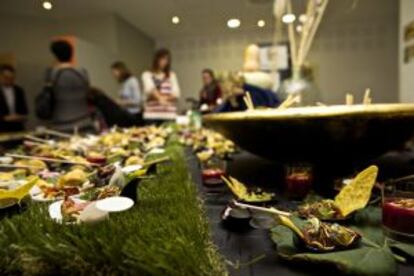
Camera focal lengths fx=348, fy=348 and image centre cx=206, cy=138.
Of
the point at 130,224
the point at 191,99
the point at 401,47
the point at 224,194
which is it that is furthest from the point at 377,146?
the point at 191,99

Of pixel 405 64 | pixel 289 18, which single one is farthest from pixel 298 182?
pixel 405 64

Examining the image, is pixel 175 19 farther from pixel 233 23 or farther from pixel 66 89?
pixel 66 89

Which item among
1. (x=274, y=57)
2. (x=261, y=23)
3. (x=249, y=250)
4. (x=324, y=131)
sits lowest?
(x=249, y=250)

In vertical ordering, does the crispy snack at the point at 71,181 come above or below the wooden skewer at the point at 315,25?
below

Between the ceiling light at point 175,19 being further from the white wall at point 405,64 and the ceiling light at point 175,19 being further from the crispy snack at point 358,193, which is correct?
the crispy snack at point 358,193

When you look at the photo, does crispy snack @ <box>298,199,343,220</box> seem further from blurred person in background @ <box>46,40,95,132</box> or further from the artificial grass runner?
blurred person in background @ <box>46,40,95,132</box>

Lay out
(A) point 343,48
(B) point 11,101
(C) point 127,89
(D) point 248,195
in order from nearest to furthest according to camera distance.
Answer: (D) point 248,195 → (A) point 343,48 → (B) point 11,101 → (C) point 127,89

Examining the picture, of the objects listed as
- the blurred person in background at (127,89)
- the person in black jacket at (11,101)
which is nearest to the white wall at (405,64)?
the blurred person in background at (127,89)

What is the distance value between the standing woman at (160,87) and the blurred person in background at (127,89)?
0.23 metres

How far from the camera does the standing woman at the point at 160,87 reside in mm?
1894

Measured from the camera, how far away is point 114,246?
0.99 feet

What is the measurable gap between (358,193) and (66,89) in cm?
147

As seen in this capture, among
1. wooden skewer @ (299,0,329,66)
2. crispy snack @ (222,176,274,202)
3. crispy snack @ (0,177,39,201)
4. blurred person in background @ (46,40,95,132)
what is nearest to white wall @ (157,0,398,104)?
wooden skewer @ (299,0,329,66)

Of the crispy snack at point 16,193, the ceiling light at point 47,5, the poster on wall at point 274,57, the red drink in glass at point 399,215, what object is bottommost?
the red drink in glass at point 399,215
